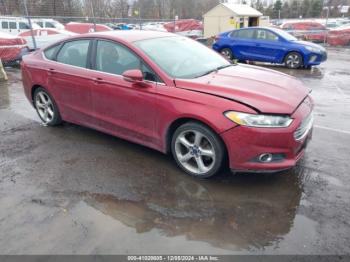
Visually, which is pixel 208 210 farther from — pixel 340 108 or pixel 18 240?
pixel 340 108

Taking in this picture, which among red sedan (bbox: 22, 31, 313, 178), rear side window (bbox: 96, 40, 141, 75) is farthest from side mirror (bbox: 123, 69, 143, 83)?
rear side window (bbox: 96, 40, 141, 75)

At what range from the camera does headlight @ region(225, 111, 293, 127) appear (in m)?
3.26

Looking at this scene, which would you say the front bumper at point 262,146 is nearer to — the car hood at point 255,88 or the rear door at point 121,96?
the car hood at point 255,88

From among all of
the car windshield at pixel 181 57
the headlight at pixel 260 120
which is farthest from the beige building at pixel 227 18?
the headlight at pixel 260 120

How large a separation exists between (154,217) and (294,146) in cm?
165

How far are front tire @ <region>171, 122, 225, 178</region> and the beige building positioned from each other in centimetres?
1971

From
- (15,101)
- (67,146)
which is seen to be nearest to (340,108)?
(67,146)

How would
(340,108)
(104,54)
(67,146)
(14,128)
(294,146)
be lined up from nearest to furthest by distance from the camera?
(294,146) < (104,54) < (67,146) < (14,128) < (340,108)

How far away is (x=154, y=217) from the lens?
3.14 meters

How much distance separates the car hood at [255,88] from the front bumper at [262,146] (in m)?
0.20

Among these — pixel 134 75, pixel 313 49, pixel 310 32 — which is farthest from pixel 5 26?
pixel 310 32

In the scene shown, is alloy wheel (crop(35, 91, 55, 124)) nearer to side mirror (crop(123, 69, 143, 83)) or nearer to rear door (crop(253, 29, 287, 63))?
side mirror (crop(123, 69, 143, 83))

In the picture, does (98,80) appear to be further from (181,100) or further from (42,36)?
(42,36)

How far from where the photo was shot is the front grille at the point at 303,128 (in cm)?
339
